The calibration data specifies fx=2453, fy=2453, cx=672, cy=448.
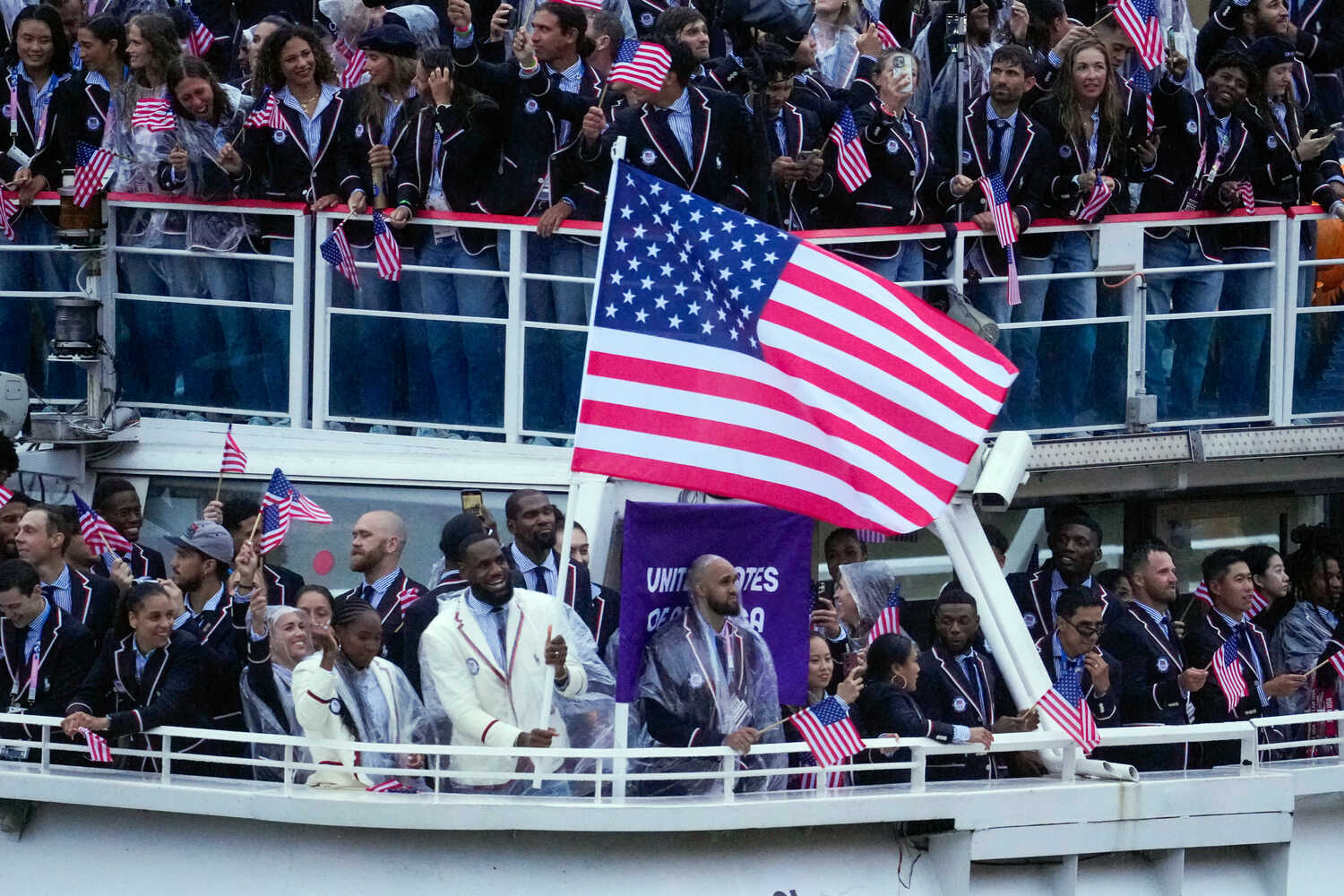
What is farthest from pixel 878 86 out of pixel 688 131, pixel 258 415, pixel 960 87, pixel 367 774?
pixel 367 774

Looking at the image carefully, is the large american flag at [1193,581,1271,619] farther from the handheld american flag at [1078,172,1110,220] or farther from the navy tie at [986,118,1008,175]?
the navy tie at [986,118,1008,175]

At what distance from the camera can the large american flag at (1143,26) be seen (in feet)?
43.5

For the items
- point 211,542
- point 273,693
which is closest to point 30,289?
point 211,542

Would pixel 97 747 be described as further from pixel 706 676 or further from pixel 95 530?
pixel 706 676

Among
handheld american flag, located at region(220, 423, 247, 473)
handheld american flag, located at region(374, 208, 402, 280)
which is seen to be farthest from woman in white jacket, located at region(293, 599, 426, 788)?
handheld american flag, located at region(374, 208, 402, 280)

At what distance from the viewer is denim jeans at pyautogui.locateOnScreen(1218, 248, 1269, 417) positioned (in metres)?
13.0

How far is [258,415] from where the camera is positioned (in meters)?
12.7

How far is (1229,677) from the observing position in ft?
38.3

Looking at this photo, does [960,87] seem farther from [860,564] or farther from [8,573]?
[8,573]

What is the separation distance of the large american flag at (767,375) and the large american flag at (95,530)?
9.41ft

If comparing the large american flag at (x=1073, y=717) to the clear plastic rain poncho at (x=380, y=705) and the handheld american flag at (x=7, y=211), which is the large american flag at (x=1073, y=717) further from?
the handheld american flag at (x=7, y=211)

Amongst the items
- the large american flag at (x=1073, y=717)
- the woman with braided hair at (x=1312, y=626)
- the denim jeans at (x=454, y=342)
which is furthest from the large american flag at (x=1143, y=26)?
the large american flag at (x=1073, y=717)

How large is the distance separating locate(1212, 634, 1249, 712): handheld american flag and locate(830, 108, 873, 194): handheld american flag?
3.01 metres

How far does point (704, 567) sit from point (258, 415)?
3.55m
